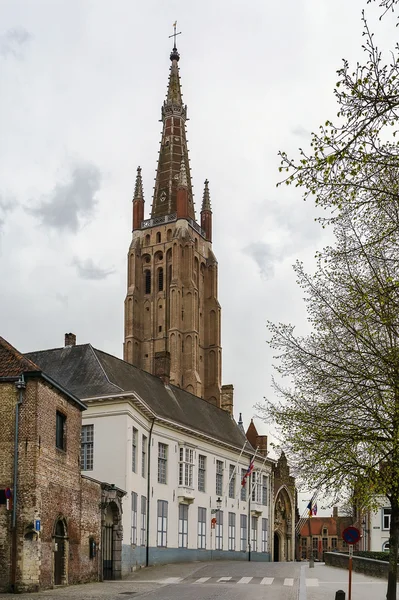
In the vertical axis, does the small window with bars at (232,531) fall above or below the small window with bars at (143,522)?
below

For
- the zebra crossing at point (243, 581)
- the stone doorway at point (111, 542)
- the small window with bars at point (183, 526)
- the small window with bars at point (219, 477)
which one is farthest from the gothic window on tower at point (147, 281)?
the zebra crossing at point (243, 581)

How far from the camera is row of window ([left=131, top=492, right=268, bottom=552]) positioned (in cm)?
3700

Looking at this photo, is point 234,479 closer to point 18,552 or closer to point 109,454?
point 109,454

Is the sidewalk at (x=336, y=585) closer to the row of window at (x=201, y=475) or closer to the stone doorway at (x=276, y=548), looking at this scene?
the row of window at (x=201, y=475)

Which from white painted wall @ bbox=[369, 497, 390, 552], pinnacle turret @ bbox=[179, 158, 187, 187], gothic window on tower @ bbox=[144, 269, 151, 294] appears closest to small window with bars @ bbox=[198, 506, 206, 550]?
white painted wall @ bbox=[369, 497, 390, 552]

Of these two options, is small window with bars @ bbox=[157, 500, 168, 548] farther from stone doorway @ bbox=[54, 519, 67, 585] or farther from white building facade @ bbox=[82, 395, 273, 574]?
stone doorway @ bbox=[54, 519, 67, 585]

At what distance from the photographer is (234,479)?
52156 millimetres

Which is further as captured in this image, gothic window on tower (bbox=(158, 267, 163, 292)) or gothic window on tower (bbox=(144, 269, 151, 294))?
gothic window on tower (bbox=(144, 269, 151, 294))

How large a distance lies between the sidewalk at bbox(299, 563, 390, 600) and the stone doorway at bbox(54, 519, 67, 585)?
7.31 meters

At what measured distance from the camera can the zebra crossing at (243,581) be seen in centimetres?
2831

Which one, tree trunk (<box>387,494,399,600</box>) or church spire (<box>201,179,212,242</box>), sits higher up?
church spire (<box>201,179,212,242</box>)

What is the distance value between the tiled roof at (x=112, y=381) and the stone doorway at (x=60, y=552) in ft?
33.4

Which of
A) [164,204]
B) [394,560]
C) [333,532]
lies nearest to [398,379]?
[394,560]

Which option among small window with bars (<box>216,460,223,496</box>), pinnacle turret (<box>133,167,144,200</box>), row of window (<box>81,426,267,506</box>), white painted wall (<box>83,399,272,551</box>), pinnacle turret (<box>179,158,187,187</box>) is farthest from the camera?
pinnacle turret (<box>133,167,144,200</box>)
